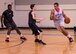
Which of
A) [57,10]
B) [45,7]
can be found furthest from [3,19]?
[45,7]

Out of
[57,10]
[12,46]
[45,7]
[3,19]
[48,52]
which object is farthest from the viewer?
[45,7]

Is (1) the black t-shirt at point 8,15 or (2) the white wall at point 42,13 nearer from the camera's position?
(1) the black t-shirt at point 8,15

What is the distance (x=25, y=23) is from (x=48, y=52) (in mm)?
8400

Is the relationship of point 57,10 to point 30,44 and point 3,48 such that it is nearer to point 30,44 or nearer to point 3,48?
point 30,44

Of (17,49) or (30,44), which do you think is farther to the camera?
(30,44)

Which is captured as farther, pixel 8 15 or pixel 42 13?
pixel 42 13

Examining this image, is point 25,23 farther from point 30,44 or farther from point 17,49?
point 17,49

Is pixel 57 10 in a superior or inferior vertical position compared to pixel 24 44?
superior

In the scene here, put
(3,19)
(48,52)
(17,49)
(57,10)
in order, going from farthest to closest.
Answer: (3,19) < (57,10) < (17,49) < (48,52)

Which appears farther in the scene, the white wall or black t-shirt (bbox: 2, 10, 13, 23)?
the white wall

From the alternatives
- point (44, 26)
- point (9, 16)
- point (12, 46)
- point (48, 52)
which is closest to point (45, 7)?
point (44, 26)

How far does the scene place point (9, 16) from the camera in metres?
11.4

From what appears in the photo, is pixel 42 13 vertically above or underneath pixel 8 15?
underneath

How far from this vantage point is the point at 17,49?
9.41 m
